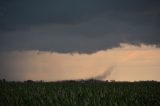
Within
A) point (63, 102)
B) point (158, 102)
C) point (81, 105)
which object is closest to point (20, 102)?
point (63, 102)

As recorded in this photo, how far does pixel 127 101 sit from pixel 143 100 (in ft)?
5.30

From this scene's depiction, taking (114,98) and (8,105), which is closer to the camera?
(8,105)

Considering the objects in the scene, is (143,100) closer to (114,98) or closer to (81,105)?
(114,98)

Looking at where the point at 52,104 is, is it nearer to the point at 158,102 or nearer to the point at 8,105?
the point at 8,105

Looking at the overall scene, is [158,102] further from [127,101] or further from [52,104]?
[52,104]

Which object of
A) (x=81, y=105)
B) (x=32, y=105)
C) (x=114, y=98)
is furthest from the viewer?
(x=114, y=98)

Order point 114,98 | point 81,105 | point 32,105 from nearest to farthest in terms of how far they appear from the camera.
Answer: point 81,105 → point 32,105 → point 114,98

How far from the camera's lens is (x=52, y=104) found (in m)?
33.9

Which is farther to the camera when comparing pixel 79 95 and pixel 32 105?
pixel 79 95

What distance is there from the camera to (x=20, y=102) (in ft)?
119

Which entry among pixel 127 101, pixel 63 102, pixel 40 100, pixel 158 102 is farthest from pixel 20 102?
pixel 158 102

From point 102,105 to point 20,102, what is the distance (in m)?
7.35

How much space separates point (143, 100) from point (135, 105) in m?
3.02

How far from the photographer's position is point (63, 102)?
34.4 meters
